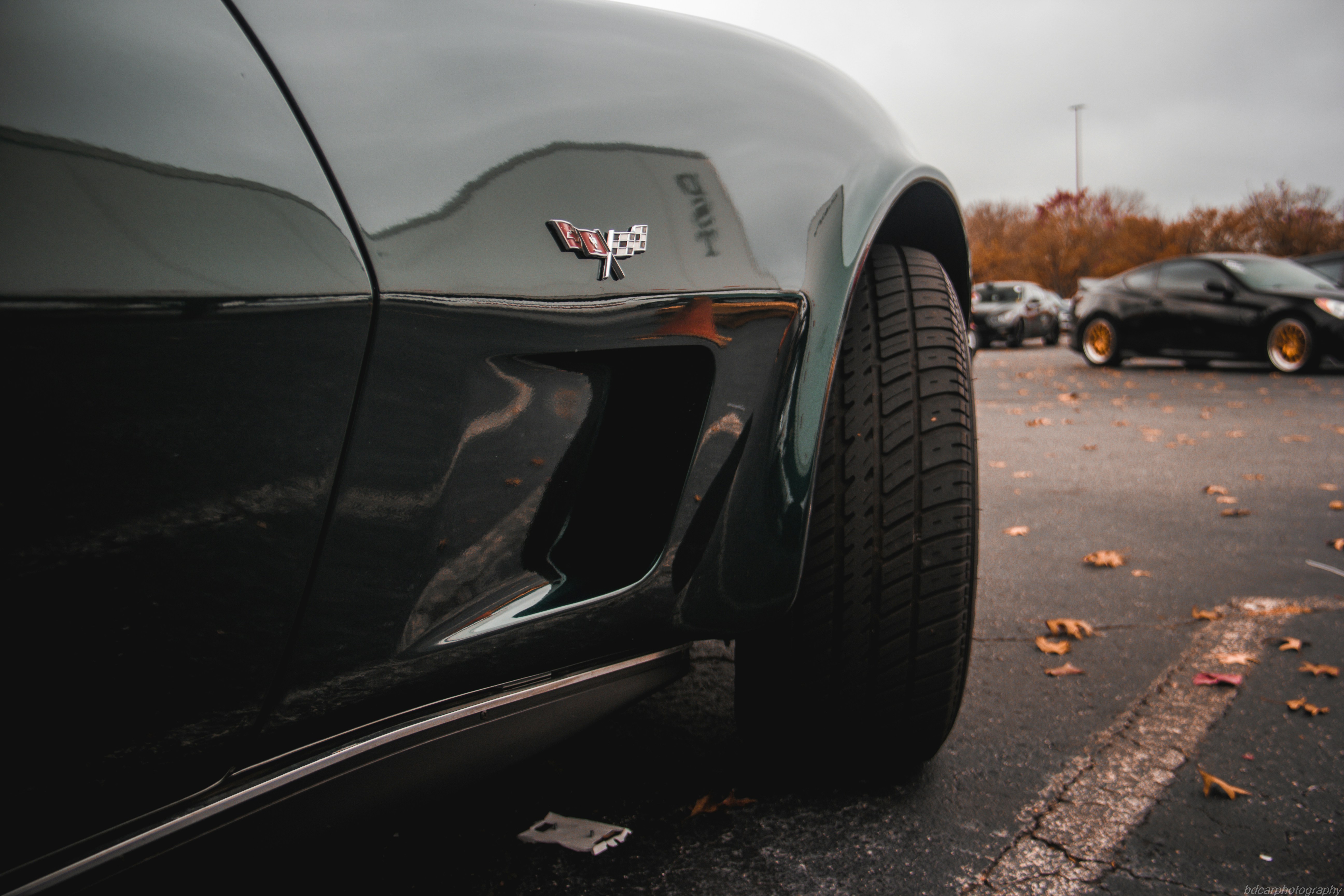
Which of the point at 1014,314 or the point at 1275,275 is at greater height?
the point at 1275,275

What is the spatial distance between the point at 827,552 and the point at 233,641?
79 centimetres

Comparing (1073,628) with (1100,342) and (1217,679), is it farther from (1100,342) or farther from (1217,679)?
(1100,342)

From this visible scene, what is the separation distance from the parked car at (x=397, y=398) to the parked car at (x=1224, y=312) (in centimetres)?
902

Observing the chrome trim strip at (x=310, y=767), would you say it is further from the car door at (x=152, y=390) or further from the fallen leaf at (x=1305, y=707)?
the fallen leaf at (x=1305, y=707)

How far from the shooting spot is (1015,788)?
1.44 meters

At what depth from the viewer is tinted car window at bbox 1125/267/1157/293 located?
9.42 meters

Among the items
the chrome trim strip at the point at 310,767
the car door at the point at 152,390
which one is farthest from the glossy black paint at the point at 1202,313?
the car door at the point at 152,390

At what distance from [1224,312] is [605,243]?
9787 millimetres

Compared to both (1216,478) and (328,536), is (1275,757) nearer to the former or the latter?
(328,536)

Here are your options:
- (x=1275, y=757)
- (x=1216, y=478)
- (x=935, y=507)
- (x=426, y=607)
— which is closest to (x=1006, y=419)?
(x=1216, y=478)

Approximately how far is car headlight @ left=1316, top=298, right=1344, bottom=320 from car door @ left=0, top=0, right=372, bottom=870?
9.78 m

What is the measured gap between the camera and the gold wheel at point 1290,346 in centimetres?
819

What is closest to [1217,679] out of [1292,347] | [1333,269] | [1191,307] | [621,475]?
[621,475]

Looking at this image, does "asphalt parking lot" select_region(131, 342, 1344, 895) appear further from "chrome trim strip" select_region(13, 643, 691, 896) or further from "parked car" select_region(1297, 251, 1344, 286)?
"parked car" select_region(1297, 251, 1344, 286)
